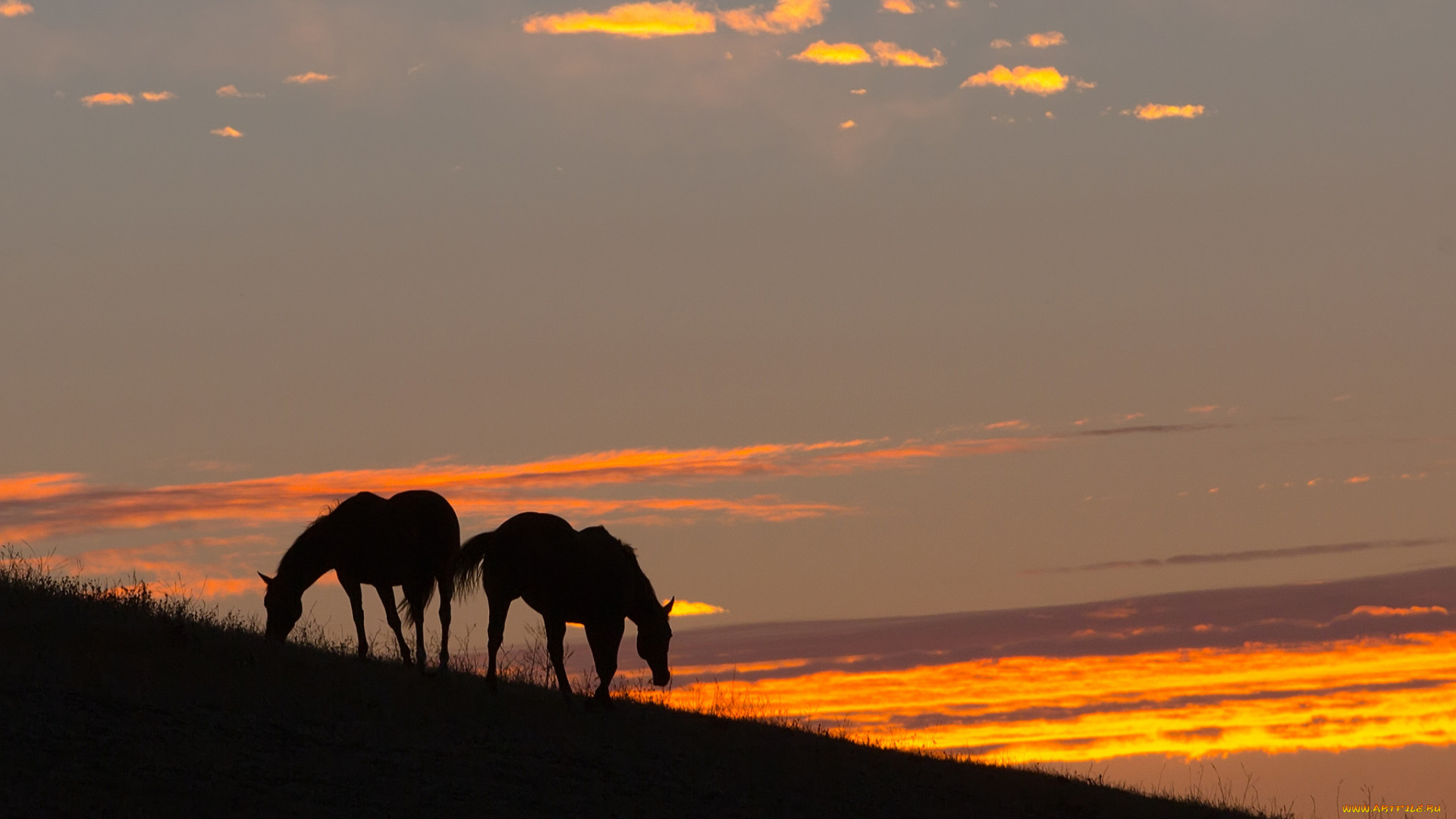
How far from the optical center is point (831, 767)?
1981 centimetres

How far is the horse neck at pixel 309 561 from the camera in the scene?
22.8 metres

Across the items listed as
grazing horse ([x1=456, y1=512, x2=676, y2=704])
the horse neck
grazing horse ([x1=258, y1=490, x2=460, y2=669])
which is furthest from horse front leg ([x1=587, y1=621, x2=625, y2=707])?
the horse neck

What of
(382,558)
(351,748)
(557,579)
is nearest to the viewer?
(351,748)

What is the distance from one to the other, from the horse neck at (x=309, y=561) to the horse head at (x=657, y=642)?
473 cm

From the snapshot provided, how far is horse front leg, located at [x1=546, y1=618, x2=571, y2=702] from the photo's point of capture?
20469mm

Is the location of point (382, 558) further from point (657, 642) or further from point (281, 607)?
point (657, 642)

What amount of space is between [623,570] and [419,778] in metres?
5.73

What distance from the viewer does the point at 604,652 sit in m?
21.0

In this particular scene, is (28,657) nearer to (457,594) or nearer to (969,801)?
(457,594)

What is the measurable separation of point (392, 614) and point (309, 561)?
1664 millimetres

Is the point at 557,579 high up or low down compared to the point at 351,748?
up

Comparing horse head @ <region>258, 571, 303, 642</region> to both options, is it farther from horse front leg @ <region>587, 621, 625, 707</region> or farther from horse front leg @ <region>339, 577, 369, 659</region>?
horse front leg @ <region>587, 621, 625, 707</region>

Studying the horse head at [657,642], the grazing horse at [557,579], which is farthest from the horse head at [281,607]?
the horse head at [657,642]

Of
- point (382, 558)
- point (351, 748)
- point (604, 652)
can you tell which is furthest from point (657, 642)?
point (351, 748)
